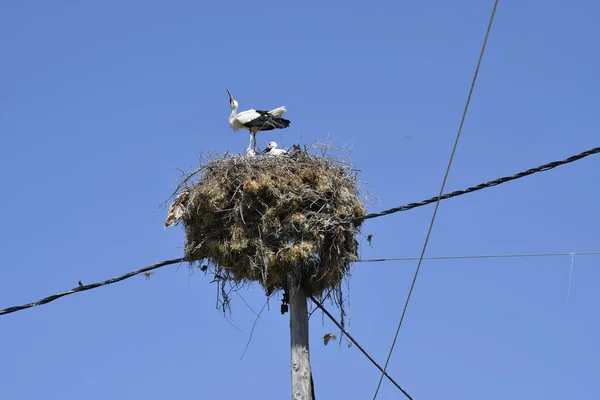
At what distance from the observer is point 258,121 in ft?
43.8

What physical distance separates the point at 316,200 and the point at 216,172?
3.49ft

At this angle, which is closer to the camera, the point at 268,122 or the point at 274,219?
the point at 274,219

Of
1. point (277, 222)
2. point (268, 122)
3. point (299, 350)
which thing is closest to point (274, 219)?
point (277, 222)

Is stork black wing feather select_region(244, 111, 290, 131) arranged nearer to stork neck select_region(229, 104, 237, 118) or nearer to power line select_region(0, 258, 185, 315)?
stork neck select_region(229, 104, 237, 118)

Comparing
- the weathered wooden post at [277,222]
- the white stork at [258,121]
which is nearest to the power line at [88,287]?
the weathered wooden post at [277,222]

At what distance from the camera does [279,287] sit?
30.7ft

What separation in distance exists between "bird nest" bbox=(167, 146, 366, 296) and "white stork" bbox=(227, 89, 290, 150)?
3167 mm

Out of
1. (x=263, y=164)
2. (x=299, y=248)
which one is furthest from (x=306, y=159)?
(x=299, y=248)

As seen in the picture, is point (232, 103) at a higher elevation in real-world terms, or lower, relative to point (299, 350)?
higher

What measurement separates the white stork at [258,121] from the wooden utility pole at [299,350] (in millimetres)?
4526

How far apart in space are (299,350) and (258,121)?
5225 mm

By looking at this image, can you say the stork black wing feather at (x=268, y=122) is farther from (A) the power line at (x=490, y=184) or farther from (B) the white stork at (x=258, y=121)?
(A) the power line at (x=490, y=184)

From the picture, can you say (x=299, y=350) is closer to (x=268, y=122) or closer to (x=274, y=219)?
(x=274, y=219)

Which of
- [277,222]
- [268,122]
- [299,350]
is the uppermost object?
[268,122]
